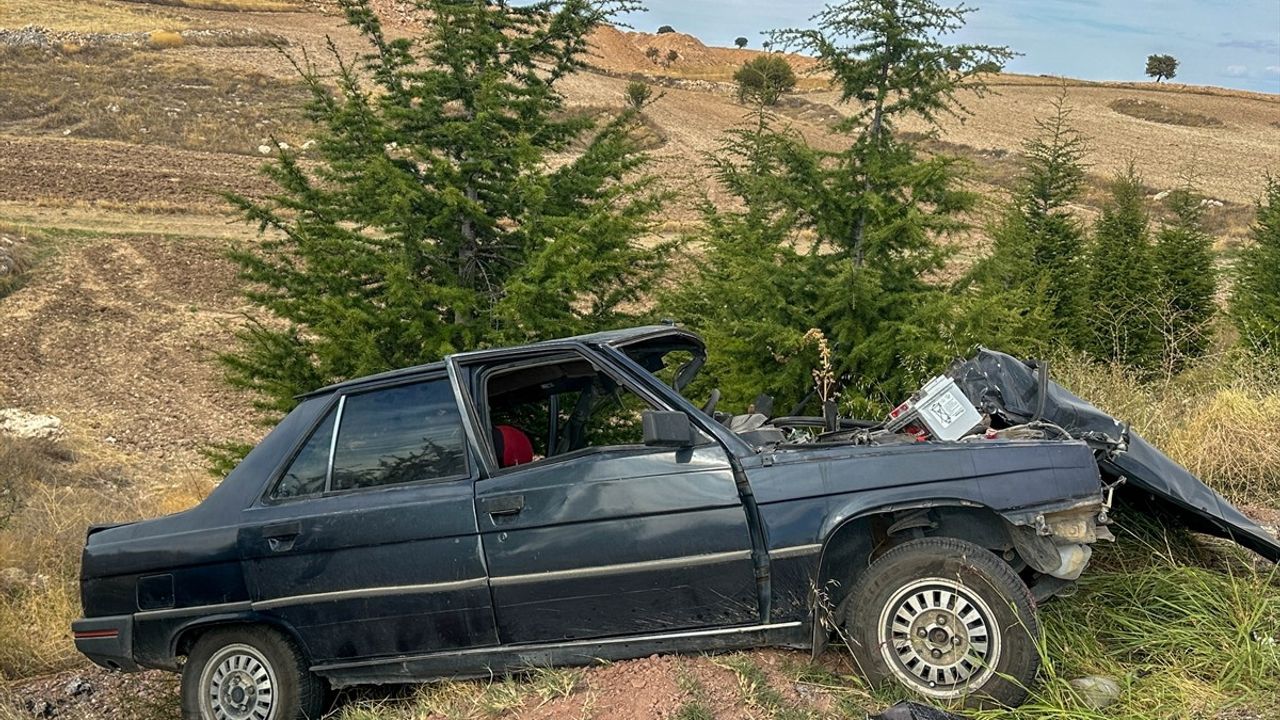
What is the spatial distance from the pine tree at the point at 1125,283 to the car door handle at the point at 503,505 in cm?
1345

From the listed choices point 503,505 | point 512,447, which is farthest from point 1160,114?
point 503,505

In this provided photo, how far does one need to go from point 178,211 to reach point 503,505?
29.5 m

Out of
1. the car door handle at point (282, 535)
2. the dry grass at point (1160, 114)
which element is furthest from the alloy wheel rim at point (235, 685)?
the dry grass at point (1160, 114)

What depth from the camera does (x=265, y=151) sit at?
133 feet

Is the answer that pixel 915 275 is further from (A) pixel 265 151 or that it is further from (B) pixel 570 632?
(A) pixel 265 151

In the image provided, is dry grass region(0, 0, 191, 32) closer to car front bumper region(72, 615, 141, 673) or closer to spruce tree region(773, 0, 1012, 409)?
spruce tree region(773, 0, 1012, 409)

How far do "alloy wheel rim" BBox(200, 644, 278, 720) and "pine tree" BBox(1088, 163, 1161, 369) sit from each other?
14023 millimetres

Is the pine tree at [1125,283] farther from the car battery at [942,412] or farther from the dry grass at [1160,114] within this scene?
the dry grass at [1160,114]

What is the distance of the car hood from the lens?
4898 millimetres

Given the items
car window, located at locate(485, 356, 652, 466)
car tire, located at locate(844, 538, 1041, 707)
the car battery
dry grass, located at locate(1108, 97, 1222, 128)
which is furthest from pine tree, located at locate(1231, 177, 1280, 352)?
dry grass, located at locate(1108, 97, 1222, 128)

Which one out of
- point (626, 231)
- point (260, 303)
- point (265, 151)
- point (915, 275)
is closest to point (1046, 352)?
point (915, 275)

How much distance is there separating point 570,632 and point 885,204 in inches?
275

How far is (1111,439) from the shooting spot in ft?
16.2

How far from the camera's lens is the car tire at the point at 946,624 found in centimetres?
407
